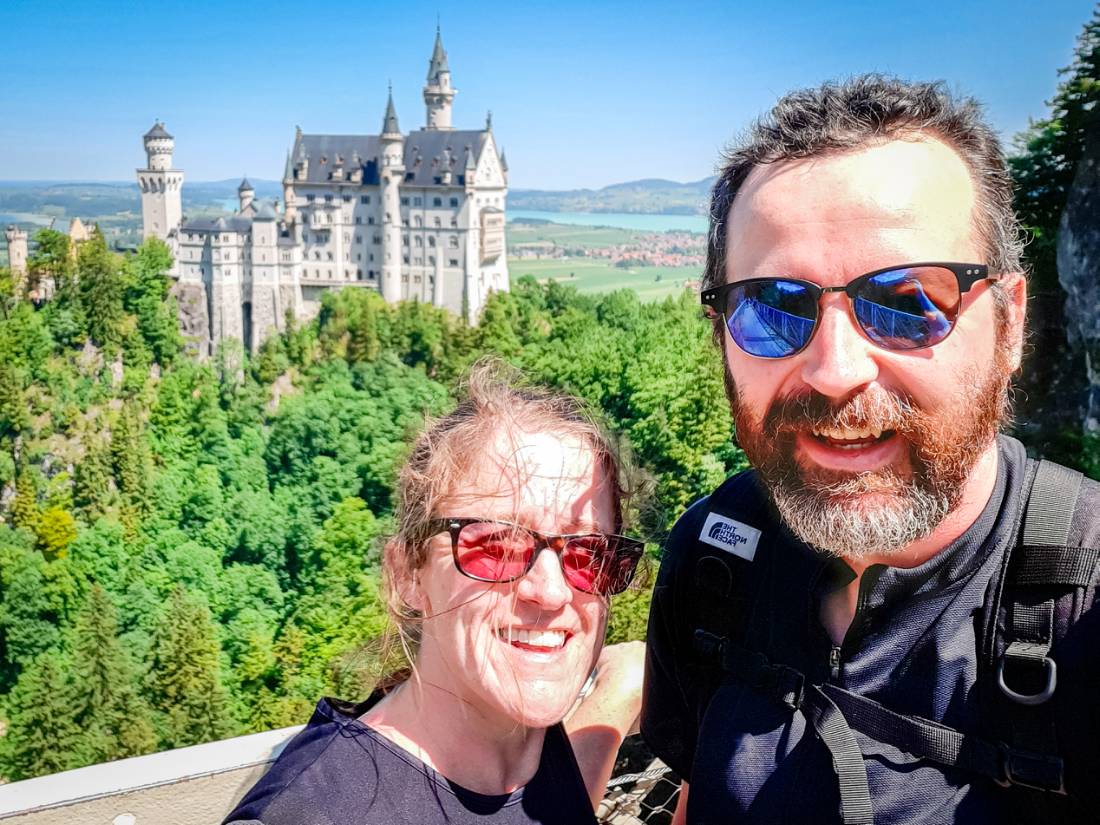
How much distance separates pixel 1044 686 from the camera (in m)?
1.05

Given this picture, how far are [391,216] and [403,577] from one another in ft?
106

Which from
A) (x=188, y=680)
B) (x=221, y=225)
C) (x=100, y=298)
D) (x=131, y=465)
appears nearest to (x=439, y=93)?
(x=221, y=225)

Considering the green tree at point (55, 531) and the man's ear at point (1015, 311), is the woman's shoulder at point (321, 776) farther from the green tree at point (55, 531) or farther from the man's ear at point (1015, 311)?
the green tree at point (55, 531)

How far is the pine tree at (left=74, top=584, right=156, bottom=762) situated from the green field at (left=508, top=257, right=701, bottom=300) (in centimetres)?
1399

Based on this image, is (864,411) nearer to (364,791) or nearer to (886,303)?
(886,303)

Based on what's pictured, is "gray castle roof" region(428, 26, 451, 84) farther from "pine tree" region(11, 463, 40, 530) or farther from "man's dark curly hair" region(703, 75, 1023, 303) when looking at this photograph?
"man's dark curly hair" region(703, 75, 1023, 303)

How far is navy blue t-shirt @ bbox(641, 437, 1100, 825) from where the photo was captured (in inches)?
45.1

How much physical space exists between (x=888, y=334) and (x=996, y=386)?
0.58ft

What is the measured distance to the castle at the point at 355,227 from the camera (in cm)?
3083

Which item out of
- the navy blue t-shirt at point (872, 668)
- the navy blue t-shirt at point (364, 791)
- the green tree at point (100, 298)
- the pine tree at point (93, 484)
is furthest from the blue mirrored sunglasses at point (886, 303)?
the green tree at point (100, 298)

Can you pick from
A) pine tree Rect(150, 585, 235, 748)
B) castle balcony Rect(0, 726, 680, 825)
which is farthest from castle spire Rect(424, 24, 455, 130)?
castle balcony Rect(0, 726, 680, 825)

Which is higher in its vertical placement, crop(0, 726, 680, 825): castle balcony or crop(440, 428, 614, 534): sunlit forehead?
crop(440, 428, 614, 534): sunlit forehead

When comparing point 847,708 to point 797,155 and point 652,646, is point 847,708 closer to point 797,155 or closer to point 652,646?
point 652,646

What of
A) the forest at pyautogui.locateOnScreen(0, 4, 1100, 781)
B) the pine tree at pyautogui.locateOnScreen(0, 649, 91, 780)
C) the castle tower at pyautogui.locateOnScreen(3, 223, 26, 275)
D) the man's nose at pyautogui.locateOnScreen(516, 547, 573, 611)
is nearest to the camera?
the man's nose at pyautogui.locateOnScreen(516, 547, 573, 611)
